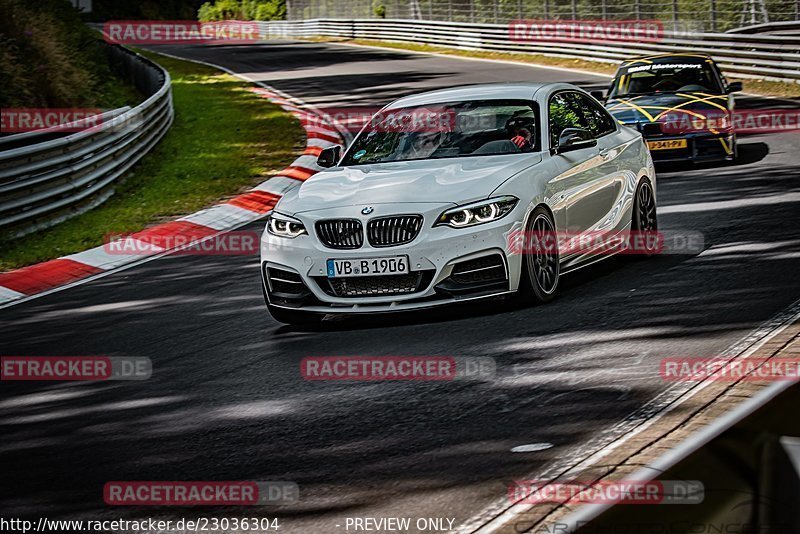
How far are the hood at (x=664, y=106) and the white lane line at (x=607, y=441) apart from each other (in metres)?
8.52

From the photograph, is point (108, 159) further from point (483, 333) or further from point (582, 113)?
point (483, 333)

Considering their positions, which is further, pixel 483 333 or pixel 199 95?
pixel 199 95

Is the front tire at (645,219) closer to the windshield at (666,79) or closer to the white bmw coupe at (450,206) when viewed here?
the white bmw coupe at (450,206)

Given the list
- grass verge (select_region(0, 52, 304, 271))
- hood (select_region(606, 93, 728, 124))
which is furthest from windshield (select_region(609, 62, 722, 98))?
grass verge (select_region(0, 52, 304, 271))

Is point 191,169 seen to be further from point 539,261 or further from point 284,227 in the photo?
point 539,261

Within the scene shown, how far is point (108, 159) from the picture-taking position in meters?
16.6

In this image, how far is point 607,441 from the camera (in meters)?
5.11

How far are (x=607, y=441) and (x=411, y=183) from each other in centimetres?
343

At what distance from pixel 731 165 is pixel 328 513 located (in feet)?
37.8

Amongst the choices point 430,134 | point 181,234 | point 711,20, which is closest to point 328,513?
point 430,134

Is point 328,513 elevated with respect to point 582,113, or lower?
lower

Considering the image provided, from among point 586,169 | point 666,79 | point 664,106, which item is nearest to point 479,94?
point 586,169

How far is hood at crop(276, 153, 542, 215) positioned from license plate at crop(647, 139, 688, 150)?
21.9ft

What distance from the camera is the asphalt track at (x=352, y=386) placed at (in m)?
5.05
